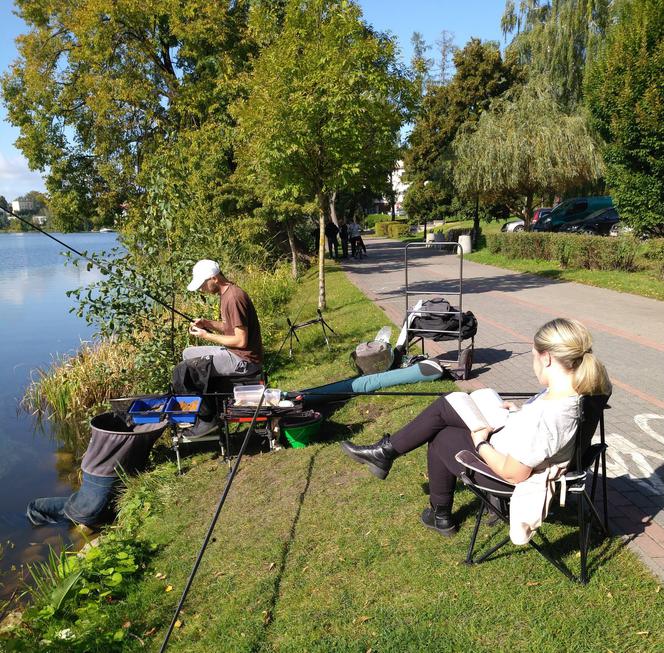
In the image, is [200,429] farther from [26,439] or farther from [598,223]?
[598,223]

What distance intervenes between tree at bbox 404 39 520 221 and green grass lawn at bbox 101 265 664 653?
23.2 metres

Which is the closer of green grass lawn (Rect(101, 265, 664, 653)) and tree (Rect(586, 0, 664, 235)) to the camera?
green grass lawn (Rect(101, 265, 664, 653))

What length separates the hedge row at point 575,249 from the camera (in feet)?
50.2

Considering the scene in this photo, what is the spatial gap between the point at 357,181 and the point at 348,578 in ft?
32.5

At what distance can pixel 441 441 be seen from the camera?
372 cm

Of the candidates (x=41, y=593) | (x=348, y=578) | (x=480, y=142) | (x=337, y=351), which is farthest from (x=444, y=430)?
(x=480, y=142)

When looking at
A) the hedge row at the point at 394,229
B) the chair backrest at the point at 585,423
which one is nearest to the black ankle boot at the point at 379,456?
the chair backrest at the point at 585,423

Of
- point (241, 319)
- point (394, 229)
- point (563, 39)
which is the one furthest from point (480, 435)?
point (394, 229)

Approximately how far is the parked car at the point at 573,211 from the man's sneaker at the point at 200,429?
927 inches

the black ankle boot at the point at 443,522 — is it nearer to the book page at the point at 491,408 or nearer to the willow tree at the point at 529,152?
the book page at the point at 491,408

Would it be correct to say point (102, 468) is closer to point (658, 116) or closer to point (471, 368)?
point (471, 368)

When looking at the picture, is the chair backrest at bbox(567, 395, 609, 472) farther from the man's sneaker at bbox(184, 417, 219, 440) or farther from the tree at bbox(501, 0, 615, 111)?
the tree at bbox(501, 0, 615, 111)

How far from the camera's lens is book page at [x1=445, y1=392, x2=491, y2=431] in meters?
3.43

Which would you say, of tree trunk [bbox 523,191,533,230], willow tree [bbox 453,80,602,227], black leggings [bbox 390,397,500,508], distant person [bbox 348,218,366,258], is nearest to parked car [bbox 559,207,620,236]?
tree trunk [bbox 523,191,533,230]
